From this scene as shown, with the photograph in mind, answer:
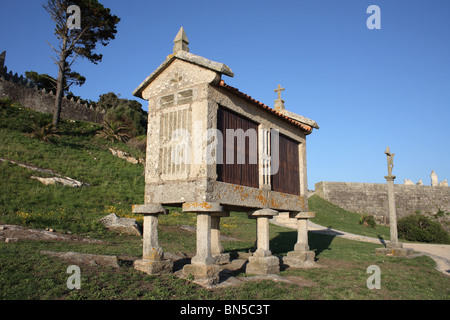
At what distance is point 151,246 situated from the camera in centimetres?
731

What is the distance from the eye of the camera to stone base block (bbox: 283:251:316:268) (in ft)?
32.4

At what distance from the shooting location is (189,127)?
7.39 metres

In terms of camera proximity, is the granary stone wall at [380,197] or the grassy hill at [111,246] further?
the granary stone wall at [380,197]

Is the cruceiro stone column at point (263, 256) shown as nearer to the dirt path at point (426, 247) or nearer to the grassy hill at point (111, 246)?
the grassy hill at point (111, 246)

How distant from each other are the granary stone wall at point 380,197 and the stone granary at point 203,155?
940 inches

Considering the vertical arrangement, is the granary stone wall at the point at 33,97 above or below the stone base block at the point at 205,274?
above

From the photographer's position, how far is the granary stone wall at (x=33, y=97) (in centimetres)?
3056

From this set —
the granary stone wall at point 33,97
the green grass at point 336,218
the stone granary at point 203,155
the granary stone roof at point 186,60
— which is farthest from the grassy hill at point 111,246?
the granary stone wall at point 33,97

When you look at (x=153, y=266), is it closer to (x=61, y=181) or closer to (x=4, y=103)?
(x=61, y=181)

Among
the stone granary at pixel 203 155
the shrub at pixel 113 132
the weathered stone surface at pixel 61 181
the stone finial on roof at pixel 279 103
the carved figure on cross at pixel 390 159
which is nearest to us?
the stone granary at pixel 203 155

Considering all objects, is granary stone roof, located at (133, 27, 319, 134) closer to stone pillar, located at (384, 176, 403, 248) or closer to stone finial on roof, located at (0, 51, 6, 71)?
stone pillar, located at (384, 176, 403, 248)
